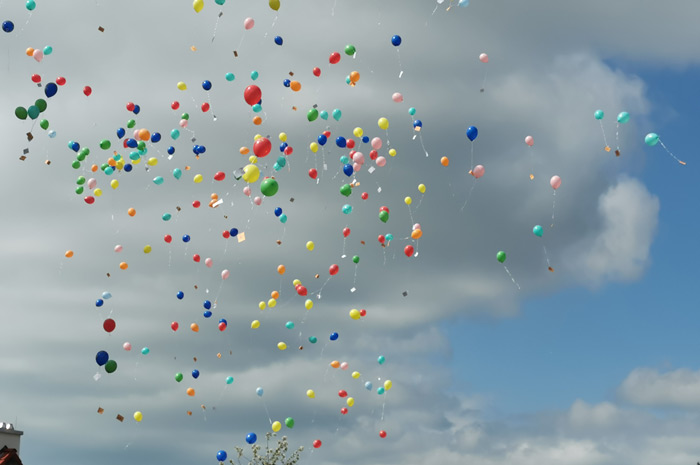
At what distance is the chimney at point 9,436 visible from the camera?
2391cm

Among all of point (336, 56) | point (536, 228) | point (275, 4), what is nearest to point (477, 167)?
point (536, 228)

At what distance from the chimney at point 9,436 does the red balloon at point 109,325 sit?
12.8 ft

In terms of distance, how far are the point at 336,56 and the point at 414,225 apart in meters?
3.82

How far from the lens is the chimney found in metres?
23.9

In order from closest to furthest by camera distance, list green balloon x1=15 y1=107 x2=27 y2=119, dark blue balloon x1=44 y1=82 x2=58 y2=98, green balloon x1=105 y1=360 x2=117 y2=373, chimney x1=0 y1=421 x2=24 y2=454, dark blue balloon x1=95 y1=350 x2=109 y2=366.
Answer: green balloon x1=15 y1=107 x2=27 y2=119
dark blue balloon x1=44 y1=82 x2=58 y2=98
dark blue balloon x1=95 y1=350 x2=109 y2=366
green balloon x1=105 y1=360 x2=117 y2=373
chimney x1=0 y1=421 x2=24 y2=454

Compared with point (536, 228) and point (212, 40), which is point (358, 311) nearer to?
point (536, 228)

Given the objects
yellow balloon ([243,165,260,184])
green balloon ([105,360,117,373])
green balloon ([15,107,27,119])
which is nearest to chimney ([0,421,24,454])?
green balloon ([105,360,117,373])

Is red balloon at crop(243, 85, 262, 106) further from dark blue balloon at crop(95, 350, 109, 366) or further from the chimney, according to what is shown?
the chimney

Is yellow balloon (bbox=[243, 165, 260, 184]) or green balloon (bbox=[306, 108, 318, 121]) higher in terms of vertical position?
green balloon (bbox=[306, 108, 318, 121])

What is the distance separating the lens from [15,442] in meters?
24.1

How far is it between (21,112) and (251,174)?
187 inches

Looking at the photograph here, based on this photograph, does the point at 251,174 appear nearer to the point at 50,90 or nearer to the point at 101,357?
the point at 50,90

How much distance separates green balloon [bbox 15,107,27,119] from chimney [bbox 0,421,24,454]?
7072mm

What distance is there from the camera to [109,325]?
22.2 m
